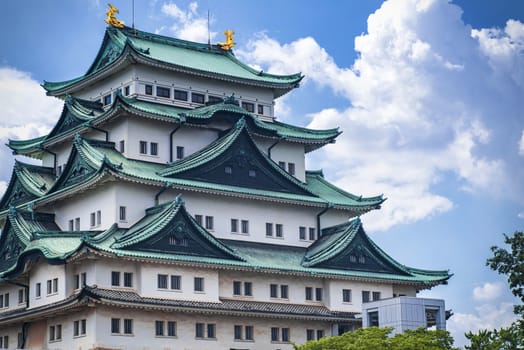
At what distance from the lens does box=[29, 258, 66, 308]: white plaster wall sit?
5750 cm

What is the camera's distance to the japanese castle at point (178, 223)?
186 ft

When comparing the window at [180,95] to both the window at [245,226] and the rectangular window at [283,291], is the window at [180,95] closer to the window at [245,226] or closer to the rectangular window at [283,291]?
the window at [245,226]

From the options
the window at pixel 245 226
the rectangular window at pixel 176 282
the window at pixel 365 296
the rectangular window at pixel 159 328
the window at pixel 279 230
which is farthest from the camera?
the window at pixel 279 230

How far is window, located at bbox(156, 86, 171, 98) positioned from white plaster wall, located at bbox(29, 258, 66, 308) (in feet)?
47.8

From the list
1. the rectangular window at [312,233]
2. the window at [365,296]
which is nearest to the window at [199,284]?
the rectangular window at [312,233]

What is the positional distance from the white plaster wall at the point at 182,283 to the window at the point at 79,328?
12.0ft

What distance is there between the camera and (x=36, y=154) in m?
73.9

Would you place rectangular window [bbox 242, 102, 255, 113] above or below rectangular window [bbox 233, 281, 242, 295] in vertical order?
above

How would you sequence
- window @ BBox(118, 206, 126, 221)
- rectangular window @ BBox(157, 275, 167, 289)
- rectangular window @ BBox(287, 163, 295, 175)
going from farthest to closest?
rectangular window @ BBox(287, 163, 295, 175), window @ BBox(118, 206, 126, 221), rectangular window @ BBox(157, 275, 167, 289)

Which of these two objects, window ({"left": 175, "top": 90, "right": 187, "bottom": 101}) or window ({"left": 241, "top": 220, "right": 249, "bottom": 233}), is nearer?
window ({"left": 241, "top": 220, "right": 249, "bottom": 233})

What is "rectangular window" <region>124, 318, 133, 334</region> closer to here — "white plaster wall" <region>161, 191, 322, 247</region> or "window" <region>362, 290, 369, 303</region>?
"white plaster wall" <region>161, 191, 322, 247</region>

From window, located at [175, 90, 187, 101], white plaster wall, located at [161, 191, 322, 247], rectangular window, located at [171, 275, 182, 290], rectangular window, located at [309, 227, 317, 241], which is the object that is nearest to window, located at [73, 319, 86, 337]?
rectangular window, located at [171, 275, 182, 290]

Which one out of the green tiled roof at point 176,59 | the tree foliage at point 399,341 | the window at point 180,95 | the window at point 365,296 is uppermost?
the green tiled roof at point 176,59

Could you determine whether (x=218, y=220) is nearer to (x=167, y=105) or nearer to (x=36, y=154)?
(x=167, y=105)
